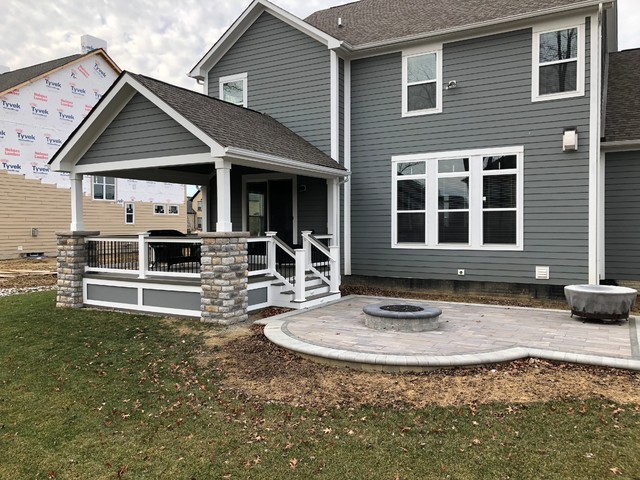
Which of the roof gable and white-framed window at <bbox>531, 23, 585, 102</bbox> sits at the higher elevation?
the roof gable

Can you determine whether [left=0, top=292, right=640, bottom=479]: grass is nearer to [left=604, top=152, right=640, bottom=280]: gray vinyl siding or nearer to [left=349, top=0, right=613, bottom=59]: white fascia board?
[left=604, top=152, right=640, bottom=280]: gray vinyl siding

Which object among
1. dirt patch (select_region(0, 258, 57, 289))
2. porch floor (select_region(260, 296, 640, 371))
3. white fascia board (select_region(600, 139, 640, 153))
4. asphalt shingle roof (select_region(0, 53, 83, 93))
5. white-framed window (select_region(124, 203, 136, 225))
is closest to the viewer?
porch floor (select_region(260, 296, 640, 371))

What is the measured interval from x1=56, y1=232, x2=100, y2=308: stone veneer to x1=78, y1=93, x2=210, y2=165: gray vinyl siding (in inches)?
65.0

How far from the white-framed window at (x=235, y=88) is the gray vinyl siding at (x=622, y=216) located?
8.87 m

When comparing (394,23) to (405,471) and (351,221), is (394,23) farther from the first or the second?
(405,471)

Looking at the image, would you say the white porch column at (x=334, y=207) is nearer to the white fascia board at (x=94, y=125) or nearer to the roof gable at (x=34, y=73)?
the white fascia board at (x=94, y=125)

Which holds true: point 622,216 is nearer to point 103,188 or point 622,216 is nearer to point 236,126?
point 236,126

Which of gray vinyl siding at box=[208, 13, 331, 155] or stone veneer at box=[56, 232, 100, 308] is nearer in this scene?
stone veneer at box=[56, 232, 100, 308]

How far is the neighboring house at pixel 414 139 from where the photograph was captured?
28.3 feet

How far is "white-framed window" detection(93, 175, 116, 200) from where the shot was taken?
22656mm

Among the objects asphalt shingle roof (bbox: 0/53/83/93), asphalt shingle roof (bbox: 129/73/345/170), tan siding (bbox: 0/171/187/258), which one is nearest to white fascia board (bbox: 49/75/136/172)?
asphalt shingle roof (bbox: 129/73/345/170)

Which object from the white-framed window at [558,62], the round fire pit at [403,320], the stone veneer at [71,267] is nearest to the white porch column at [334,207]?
the round fire pit at [403,320]

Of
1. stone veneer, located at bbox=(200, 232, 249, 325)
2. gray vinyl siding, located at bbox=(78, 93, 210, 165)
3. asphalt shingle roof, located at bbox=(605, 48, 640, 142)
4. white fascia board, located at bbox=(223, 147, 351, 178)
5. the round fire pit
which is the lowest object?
the round fire pit

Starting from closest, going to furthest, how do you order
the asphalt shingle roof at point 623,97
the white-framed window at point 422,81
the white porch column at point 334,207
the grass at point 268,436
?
the grass at point 268,436
the asphalt shingle roof at point 623,97
the white-framed window at point 422,81
the white porch column at point 334,207
